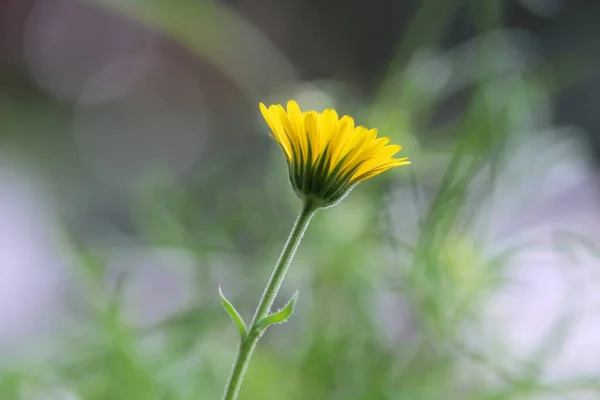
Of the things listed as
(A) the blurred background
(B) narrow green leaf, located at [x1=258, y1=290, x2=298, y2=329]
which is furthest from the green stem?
(A) the blurred background

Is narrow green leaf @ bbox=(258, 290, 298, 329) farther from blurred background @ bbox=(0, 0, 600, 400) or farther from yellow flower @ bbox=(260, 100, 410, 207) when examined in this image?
blurred background @ bbox=(0, 0, 600, 400)

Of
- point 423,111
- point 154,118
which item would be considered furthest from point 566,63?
point 154,118

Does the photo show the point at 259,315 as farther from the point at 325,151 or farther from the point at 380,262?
the point at 380,262

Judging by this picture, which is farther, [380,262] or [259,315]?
[380,262]

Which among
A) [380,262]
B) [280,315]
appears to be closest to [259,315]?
[280,315]

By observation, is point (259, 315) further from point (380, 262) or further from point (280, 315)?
point (380, 262)

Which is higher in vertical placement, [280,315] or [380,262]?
[380,262]

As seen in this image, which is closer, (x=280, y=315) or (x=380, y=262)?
(x=280, y=315)

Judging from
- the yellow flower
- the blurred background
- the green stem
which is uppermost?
the blurred background
